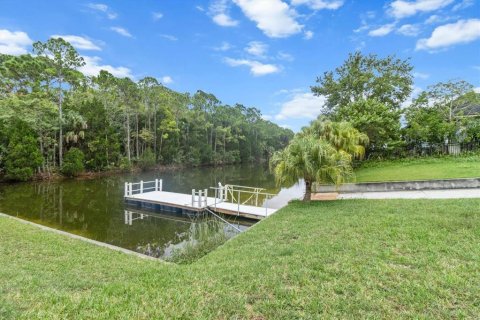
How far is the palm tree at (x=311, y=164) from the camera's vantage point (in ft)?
26.7

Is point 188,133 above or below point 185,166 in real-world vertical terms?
above

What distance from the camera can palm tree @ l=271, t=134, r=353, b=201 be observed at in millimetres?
8125

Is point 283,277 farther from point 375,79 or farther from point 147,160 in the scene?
point 147,160

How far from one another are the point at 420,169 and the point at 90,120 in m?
25.2

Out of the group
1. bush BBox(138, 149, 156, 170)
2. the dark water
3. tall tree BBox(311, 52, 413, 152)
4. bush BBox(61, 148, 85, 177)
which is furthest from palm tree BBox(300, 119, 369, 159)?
bush BBox(138, 149, 156, 170)

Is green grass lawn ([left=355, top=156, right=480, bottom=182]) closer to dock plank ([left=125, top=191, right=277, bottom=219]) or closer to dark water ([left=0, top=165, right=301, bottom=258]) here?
dark water ([left=0, top=165, right=301, bottom=258])

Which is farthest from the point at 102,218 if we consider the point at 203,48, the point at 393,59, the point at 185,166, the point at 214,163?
the point at 214,163

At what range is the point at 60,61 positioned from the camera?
69.3 ft

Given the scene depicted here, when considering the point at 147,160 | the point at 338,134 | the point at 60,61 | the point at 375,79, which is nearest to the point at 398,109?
the point at 375,79

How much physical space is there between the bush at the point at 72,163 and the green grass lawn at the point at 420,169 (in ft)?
68.3

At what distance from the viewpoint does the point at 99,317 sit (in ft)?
7.64

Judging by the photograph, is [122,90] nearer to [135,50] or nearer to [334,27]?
[135,50]

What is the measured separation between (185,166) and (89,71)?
15.2 m

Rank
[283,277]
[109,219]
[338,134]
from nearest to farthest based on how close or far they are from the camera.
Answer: [283,277] → [109,219] → [338,134]
